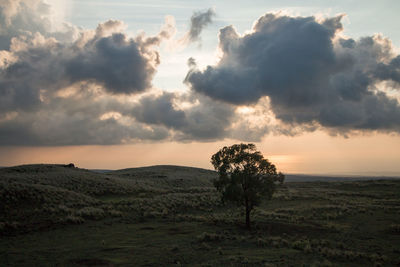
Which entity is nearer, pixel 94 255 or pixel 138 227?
pixel 94 255

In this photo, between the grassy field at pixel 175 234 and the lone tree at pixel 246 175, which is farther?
→ the lone tree at pixel 246 175

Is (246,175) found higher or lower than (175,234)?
higher

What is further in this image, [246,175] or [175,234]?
[246,175]

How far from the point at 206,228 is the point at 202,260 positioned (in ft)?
44.6

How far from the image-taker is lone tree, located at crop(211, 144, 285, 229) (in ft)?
118

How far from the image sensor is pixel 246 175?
120 feet

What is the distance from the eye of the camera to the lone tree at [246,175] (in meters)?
36.1

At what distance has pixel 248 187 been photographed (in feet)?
119

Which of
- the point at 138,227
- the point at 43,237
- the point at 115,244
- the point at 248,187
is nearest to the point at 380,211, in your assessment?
the point at 248,187

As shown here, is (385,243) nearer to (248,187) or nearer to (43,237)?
(248,187)

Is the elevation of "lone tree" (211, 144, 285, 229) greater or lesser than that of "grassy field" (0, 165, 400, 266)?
greater

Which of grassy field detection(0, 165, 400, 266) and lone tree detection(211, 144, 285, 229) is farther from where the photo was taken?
lone tree detection(211, 144, 285, 229)

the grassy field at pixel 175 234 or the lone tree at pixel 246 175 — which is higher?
the lone tree at pixel 246 175

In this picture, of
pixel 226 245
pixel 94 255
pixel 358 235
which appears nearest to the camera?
pixel 94 255
